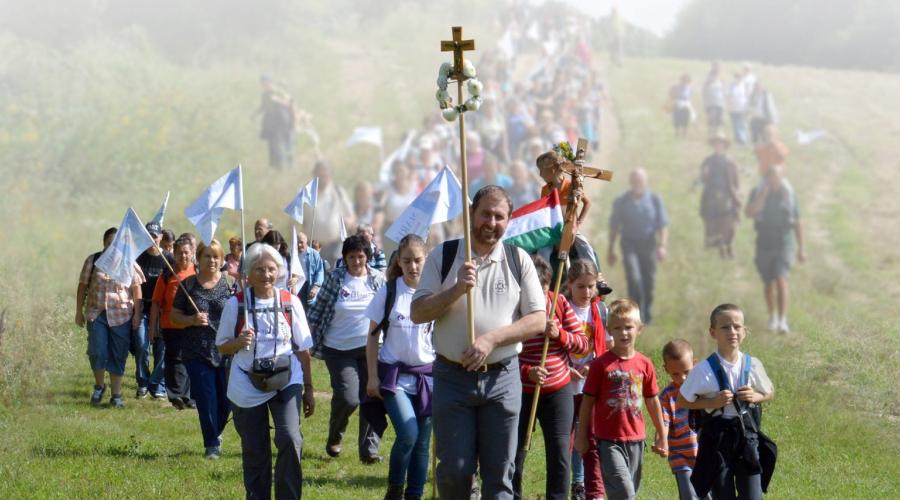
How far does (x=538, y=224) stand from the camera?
7.89m

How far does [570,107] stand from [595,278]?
23.1 meters

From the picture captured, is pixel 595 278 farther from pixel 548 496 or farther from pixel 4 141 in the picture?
pixel 4 141

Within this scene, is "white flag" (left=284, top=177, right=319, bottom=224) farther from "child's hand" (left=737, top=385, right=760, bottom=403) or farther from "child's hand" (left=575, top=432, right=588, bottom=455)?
"child's hand" (left=737, top=385, right=760, bottom=403)

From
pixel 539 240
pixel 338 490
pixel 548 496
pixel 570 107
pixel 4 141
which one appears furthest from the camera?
pixel 4 141

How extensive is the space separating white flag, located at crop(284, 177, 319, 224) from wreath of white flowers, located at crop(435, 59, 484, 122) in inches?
253

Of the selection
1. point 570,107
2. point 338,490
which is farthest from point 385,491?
point 570,107

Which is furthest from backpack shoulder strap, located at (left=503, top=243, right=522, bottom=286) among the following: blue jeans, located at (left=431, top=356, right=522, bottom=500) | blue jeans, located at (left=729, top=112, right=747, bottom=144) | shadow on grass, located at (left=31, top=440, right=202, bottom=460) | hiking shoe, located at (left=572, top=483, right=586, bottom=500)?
blue jeans, located at (left=729, top=112, right=747, bottom=144)

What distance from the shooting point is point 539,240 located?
7.98 metres

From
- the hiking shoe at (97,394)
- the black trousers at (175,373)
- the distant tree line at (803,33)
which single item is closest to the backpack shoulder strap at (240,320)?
the black trousers at (175,373)

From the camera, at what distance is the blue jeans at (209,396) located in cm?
1000

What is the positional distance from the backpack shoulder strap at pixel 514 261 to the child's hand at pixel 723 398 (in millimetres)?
1294

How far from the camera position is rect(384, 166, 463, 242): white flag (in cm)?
962

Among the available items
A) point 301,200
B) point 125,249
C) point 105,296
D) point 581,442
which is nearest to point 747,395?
point 581,442

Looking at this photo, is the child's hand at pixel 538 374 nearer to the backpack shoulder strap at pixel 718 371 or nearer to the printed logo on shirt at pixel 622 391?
the printed logo on shirt at pixel 622 391
